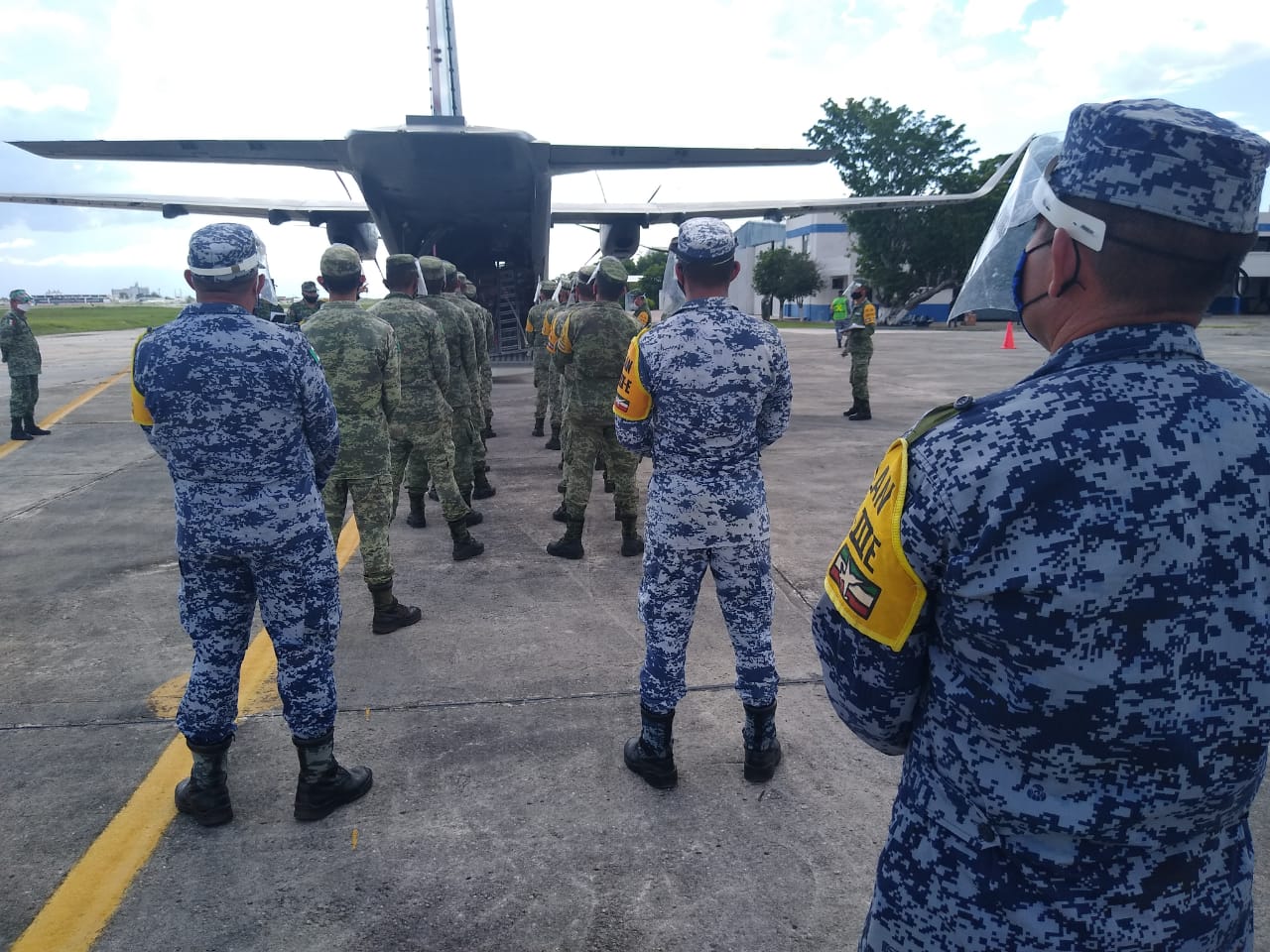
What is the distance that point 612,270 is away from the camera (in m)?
5.51

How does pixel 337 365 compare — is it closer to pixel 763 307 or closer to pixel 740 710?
pixel 740 710

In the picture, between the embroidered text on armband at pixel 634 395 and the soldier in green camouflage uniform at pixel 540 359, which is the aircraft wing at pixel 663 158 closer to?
the soldier in green camouflage uniform at pixel 540 359

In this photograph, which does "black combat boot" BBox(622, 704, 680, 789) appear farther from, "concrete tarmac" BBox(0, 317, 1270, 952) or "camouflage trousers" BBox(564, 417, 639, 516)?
"camouflage trousers" BBox(564, 417, 639, 516)

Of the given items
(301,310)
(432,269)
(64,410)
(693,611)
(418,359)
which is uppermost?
(432,269)

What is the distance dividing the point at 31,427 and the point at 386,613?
9.51 meters

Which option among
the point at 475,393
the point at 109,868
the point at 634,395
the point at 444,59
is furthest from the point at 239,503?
the point at 444,59

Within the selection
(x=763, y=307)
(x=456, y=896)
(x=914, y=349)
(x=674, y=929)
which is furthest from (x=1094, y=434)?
(x=763, y=307)

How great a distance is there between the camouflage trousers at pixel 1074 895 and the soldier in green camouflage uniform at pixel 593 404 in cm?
446

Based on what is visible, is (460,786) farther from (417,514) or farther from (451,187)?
(451,187)

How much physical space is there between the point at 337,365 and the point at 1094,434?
3.88 m

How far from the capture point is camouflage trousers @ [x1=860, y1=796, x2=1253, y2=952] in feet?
3.73

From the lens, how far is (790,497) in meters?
7.15

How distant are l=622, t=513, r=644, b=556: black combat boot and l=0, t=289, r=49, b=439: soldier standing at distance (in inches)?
361

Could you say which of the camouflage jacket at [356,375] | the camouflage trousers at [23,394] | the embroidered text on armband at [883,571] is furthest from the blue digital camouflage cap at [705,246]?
the camouflage trousers at [23,394]
